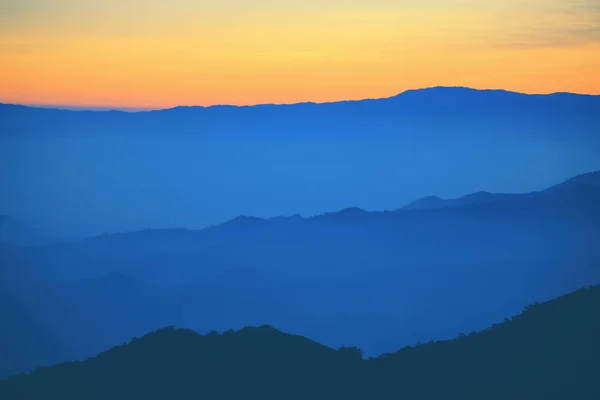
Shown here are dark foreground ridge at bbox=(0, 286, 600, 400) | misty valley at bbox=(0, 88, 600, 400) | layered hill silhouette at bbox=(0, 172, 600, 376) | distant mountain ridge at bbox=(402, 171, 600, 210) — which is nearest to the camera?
dark foreground ridge at bbox=(0, 286, 600, 400)

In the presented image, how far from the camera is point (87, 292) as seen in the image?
104625 millimetres

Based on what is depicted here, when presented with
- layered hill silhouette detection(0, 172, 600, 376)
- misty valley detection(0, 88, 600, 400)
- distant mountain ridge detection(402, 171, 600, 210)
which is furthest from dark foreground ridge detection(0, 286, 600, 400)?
distant mountain ridge detection(402, 171, 600, 210)

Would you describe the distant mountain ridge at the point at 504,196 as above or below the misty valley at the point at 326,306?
above

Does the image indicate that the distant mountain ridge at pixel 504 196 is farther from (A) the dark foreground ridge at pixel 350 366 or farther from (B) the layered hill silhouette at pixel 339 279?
(A) the dark foreground ridge at pixel 350 366

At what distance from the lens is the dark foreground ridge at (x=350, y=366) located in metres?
31.5

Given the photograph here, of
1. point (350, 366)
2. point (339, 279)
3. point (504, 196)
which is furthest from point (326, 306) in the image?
point (350, 366)

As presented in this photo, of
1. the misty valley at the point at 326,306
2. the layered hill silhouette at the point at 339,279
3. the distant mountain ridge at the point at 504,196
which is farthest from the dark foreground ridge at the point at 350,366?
the distant mountain ridge at the point at 504,196

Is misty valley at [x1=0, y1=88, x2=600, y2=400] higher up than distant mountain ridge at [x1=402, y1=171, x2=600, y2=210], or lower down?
lower down

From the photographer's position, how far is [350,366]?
1366 inches

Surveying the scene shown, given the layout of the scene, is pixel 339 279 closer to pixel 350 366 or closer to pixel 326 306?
pixel 326 306

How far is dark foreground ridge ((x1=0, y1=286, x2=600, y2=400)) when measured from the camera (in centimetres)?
3148

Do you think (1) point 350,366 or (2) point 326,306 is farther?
(2) point 326,306

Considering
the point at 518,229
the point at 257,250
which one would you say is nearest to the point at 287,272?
the point at 257,250

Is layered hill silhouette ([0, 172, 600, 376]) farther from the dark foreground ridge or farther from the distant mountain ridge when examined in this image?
the dark foreground ridge
